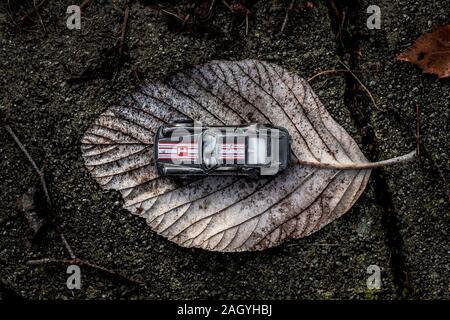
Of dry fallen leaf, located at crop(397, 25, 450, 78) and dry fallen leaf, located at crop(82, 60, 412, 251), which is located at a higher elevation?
dry fallen leaf, located at crop(397, 25, 450, 78)

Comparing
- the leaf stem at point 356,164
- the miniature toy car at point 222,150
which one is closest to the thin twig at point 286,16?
the miniature toy car at point 222,150

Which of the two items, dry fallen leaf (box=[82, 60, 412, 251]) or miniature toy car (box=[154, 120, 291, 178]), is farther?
dry fallen leaf (box=[82, 60, 412, 251])

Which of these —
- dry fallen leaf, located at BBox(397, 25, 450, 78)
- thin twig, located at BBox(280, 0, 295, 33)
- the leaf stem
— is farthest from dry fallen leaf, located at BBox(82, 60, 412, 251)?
dry fallen leaf, located at BBox(397, 25, 450, 78)

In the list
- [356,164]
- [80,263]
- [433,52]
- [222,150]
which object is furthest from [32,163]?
[433,52]

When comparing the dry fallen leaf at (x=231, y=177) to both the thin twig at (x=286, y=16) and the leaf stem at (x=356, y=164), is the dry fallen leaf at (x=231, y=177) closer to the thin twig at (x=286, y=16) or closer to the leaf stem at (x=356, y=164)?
the leaf stem at (x=356, y=164)

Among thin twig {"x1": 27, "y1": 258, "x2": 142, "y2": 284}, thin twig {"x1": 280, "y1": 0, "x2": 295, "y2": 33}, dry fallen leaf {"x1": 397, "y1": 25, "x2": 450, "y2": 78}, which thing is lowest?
thin twig {"x1": 27, "y1": 258, "x2": 142, "y2": 284}

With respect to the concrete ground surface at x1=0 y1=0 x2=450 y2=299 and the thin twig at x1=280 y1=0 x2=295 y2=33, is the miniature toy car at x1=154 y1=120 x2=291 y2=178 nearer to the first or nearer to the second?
the concrete ground surface at x1=0 y1=0 x2=450 y2=299

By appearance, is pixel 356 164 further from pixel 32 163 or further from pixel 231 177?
pixel 32 163

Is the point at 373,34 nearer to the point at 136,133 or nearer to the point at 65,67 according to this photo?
the point at 136,133
